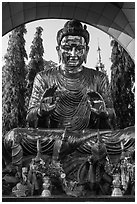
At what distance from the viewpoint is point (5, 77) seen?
1095 centimetres

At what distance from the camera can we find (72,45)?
631 cm

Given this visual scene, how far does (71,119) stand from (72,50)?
3.93ft

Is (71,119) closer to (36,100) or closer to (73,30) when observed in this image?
(36,100)

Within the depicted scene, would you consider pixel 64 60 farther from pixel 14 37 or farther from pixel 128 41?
pixel 14 37

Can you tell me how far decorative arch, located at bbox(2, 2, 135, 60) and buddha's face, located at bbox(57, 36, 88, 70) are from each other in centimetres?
48

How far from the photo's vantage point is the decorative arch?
6.10 meters

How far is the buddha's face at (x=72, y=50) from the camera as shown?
6.31 metres

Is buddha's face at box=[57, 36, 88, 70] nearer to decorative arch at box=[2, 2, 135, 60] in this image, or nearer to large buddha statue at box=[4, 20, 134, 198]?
large buddha statue at box=[4, 20, 134, 198]

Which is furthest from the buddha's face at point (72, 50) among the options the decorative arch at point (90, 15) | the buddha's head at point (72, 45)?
the decorative arch at point (90, 15)

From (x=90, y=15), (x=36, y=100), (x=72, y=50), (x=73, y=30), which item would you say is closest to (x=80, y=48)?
(x=72, y=50)

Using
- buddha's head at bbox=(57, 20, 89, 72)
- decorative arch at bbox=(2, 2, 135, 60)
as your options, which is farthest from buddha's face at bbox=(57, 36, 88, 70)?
decorative arch at bbox=(2, 2, 135, 60)

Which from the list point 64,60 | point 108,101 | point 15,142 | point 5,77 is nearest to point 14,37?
point 5,77

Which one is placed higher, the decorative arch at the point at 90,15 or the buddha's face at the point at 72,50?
the decorative arch at the point at 90,15

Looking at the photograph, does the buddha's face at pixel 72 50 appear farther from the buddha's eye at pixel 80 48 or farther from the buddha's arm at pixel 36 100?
the buddha's arm at pixel 36 100
